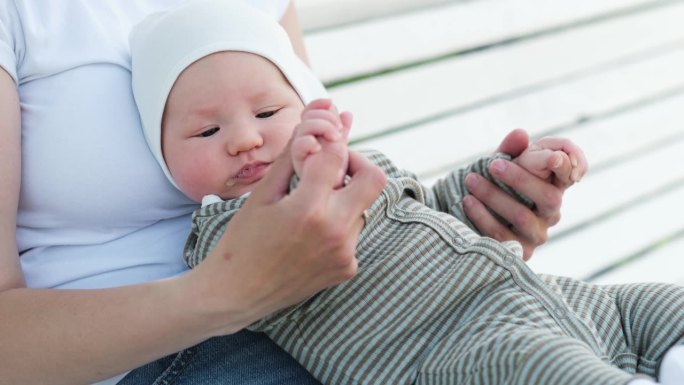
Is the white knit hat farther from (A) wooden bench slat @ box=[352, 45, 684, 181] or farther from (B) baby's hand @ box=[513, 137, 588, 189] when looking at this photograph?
(A) wooden bench slat @ box=[352, 45, 684, 181]

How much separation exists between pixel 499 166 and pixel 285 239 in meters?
0.70

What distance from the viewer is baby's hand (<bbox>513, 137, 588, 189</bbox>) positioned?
1.58 m

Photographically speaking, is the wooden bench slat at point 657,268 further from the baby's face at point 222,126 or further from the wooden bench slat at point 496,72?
the baby's face at point 222,126

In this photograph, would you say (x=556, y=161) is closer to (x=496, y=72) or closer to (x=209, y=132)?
(x=209, y=132)

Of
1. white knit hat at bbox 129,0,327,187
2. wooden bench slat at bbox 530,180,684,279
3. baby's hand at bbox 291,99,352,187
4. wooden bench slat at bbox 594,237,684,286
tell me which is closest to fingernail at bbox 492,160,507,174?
white knit hat at bbox 129,0,327,187

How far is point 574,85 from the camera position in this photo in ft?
9.45

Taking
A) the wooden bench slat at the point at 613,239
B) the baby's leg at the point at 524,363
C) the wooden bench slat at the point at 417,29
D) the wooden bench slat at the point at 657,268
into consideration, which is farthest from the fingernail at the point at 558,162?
the wooden bench slat at the point at 657,268

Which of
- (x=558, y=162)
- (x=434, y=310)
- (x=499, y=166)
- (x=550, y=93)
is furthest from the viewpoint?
(x=550, y=93)

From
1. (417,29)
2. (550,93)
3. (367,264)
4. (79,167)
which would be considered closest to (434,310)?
(367,264)

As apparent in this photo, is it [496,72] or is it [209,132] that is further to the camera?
[496,72]

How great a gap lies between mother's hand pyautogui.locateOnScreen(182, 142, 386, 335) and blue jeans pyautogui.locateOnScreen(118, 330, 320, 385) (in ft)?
0.75

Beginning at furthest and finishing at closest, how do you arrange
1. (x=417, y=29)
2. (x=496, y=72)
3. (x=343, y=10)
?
(x=496, y=72)
(x=417, y=29)
(x=343, y=10)

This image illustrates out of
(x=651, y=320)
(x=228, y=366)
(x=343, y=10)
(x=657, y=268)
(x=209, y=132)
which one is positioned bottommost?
(x=657, y=268)

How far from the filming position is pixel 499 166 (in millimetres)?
1679
